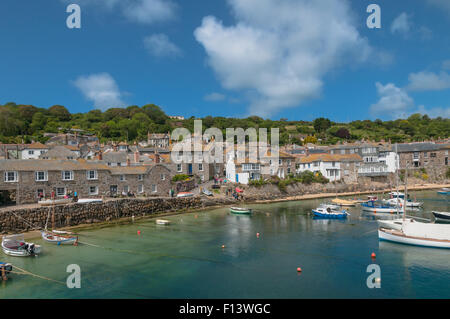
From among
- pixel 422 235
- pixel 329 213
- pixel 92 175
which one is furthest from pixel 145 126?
pixel 422 235

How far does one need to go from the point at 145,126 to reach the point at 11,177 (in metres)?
103

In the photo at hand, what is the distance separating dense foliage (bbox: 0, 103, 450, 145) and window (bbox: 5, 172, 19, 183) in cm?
6850

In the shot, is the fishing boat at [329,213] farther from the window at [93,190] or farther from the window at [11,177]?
the window at [11,177]

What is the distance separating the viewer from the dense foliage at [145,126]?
110875 millimetres

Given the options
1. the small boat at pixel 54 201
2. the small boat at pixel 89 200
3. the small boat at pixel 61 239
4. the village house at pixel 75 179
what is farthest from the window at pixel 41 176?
the small boat at pixel 61 239

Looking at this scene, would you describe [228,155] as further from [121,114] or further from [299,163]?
[121,114]

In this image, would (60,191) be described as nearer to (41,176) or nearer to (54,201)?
(41,176)

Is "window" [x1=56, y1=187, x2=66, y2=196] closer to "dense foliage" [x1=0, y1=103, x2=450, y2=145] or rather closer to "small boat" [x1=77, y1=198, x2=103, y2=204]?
"small boat" [x1=77, y1=198, x2=103, y2=204]

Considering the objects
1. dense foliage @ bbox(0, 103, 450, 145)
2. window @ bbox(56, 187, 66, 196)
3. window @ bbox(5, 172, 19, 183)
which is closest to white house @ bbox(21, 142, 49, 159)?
dense foliage @ bbox(0, 103, 450, 145)

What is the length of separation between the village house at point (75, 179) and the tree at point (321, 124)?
109 m

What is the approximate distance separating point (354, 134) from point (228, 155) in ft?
295

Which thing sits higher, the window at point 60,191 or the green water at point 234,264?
the window at point 60,191
